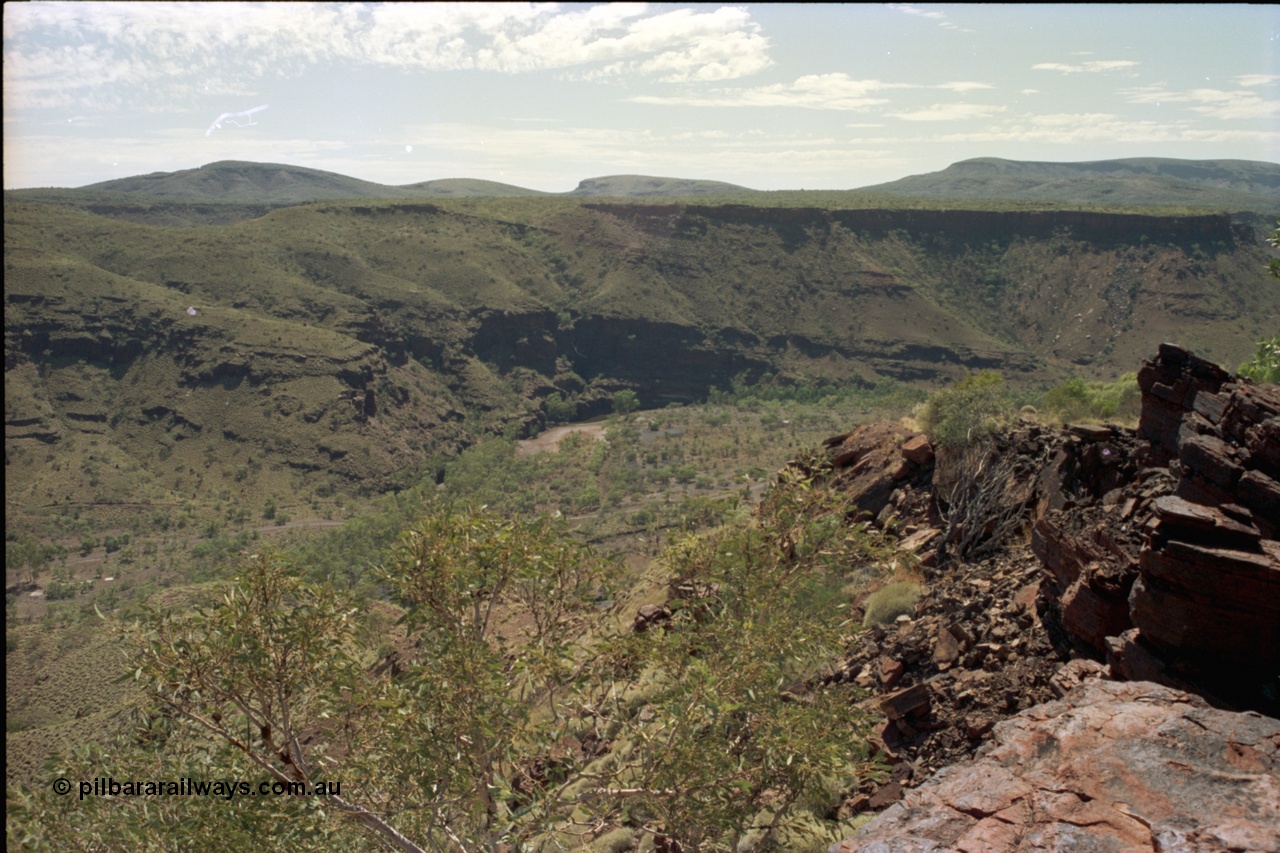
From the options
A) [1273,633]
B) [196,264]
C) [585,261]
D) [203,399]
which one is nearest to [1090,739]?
[1273,633]

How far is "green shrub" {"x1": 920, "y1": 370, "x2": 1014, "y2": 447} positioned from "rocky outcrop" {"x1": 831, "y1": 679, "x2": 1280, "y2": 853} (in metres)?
12.4

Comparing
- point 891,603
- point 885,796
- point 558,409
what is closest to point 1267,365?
point 891,603

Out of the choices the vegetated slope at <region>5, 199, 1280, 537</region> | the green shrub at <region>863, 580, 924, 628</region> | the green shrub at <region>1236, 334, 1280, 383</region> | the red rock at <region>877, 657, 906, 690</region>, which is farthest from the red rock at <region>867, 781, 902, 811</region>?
the vegetated slope at <region>5, 199, 1280, 537</region>

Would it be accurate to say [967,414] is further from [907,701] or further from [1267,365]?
[907,701]

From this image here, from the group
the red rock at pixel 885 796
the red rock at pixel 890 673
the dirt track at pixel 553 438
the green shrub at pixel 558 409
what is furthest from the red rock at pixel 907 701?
the green shrub at pixel 558 409

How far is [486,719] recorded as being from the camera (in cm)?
783

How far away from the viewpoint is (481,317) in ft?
369

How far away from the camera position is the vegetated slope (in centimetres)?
7756

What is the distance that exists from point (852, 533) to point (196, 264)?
104283 mm

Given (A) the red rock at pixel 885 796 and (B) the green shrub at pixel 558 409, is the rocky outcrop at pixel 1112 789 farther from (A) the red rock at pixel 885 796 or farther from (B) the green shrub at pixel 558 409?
(B) the green shrub at pixel 558 409

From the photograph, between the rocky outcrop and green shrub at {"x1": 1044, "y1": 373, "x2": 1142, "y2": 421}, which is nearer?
the rocky outcrop

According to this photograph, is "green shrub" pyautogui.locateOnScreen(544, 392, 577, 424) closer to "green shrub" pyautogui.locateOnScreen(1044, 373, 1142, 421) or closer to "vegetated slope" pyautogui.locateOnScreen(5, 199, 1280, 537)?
"vegetated slope" pyautogui.locateOnScreen(5, 199, 1280, 537)

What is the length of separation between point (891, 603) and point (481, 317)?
10161cm

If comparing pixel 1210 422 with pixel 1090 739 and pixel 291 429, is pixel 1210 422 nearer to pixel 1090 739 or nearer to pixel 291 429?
pixel 1090 739
